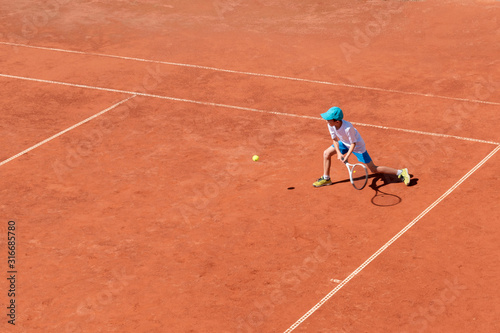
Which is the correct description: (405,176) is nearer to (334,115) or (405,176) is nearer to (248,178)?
(334,115)

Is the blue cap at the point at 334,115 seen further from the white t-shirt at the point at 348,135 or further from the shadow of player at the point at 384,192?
the shadow of player at the point at 384,192

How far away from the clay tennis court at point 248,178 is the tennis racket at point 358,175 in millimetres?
177

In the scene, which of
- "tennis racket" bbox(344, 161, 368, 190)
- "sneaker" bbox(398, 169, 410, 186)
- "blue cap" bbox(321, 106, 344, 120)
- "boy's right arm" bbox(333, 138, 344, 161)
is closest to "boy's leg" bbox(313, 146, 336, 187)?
"boy's right arm" bbox(333, 138, 344, 161)

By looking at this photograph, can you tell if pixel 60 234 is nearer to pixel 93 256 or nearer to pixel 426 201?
pixel 93 256

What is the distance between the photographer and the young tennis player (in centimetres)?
1327

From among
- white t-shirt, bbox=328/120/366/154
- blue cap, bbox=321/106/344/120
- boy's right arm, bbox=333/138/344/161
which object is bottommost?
boy's right arm, bbox=333/138/344/161

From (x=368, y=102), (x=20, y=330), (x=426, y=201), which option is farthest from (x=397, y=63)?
(x=20, y=330)

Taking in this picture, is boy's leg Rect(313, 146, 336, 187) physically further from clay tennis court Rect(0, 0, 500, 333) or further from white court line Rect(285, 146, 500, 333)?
white court line Rect(285, 146, 500, 333)

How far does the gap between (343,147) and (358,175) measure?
583 mm

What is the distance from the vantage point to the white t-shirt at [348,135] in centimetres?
1334

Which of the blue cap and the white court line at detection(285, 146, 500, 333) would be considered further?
the blue cap

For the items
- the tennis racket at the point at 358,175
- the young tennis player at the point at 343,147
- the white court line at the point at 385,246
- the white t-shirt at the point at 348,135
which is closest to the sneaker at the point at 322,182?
the young tennis player at the point at 343,147

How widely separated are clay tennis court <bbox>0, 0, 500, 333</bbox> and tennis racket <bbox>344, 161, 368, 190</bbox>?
0.58 feet

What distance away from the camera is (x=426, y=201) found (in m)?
13.0
